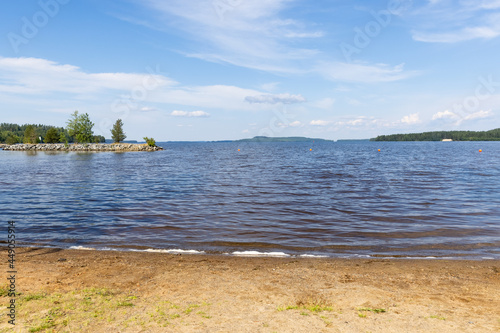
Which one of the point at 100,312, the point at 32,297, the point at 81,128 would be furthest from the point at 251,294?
the point at 81,128

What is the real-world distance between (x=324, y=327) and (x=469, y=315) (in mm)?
3231

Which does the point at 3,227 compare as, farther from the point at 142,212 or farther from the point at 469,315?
the point at 469,315

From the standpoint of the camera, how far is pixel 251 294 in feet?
26.1

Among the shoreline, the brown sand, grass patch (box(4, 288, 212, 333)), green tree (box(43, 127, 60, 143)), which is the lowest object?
the shoreline

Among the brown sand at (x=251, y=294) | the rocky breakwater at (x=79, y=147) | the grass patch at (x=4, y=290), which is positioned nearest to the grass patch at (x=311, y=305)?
the brown sand at (x=251, y=294)

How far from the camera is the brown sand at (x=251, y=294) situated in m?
6.33

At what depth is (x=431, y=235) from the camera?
14.6 metres

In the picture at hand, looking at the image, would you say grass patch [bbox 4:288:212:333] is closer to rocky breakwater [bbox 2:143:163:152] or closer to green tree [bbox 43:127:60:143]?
rocky breakwater [bbox 2:143:163:152]

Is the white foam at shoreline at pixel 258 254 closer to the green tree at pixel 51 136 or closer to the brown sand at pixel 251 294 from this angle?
the brown sand at pixel 251 294

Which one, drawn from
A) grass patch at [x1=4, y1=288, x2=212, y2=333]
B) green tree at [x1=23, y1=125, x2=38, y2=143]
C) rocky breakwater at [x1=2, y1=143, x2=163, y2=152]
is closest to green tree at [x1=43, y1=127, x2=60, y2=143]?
green tree at [x1=23, y1=125, x2=38, y2=143]

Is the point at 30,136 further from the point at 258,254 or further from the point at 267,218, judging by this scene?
the point at 258,254

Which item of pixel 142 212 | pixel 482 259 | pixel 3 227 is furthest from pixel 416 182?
pixel 3 227

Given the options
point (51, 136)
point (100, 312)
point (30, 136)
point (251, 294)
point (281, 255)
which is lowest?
point (281, 255)

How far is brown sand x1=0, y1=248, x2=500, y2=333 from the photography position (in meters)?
6.33
